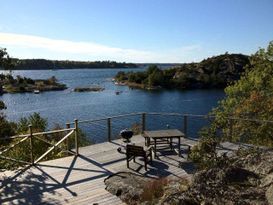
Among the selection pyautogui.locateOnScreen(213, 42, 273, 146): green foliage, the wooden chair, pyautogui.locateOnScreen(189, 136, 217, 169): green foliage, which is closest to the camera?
pyautogui.locateOnScreen(189, 136, 217, 169): green foliage

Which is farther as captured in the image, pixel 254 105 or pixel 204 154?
Result: pixel 254 105

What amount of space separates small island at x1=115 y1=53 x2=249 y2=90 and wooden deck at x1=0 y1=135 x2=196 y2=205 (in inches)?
3042

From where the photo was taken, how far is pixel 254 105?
1658 cm

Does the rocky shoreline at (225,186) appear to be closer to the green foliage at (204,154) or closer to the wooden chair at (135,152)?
the green foliage at (204,154)

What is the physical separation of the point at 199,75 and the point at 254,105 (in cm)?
A: 7622

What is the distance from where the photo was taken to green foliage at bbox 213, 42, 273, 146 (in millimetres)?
13492

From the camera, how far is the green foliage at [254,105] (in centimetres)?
1349

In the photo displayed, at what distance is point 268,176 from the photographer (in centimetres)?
597

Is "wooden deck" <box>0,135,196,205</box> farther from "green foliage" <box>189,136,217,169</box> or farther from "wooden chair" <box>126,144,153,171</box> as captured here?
"green foliage" <box>189,136,217,169</box>

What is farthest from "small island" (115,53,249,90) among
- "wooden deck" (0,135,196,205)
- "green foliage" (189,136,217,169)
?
"green foliage" (189,136,217,169)

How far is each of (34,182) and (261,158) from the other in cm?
551

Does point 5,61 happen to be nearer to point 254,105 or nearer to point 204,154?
point 204,154

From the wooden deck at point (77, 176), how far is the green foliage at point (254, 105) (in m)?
2.70

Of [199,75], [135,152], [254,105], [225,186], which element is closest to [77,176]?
[135,152]
